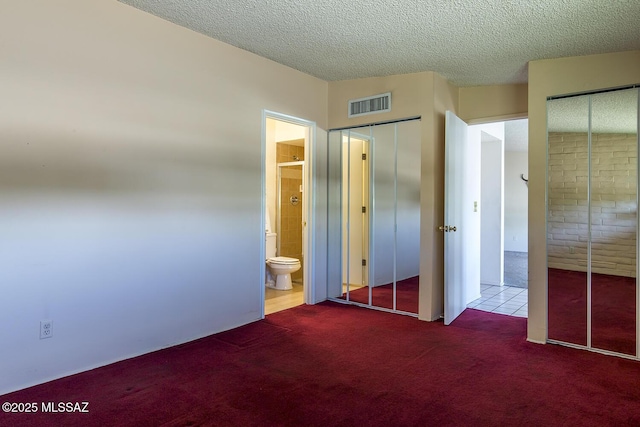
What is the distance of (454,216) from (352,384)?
6.92 ft

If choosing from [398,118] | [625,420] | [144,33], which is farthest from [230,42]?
[625,420]

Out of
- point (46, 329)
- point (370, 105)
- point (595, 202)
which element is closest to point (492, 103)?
point (370, 105)

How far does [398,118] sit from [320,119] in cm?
91

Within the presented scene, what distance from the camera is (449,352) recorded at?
9.95ft

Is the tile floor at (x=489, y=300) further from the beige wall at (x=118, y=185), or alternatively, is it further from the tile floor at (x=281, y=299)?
the beige wall at (x=118, y=185)

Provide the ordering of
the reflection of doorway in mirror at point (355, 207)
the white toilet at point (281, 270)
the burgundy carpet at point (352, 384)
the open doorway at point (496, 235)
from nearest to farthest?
the burgundy carpet at point (352, 384)
the reflection of doorway in mirror at point (355, 207)
the open doorway at point (496, 235)
the white toilet at point (281, 270)

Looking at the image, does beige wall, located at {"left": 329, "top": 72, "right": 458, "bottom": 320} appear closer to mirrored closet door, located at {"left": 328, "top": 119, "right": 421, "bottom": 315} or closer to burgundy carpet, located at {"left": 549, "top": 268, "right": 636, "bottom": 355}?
mirrored closet door, located at {"left": 328, "top": 119, "right": 421, "bottom": 315}

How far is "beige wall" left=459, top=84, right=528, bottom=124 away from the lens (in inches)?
158

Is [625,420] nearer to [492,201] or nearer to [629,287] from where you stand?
[629,287]

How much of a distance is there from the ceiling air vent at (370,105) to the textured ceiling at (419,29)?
426 millimetres

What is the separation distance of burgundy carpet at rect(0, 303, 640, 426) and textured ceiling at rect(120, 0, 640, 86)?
7.78 feet

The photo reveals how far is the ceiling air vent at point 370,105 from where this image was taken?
4.11 meters

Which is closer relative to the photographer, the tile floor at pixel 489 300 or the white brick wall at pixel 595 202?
the white brick wall at pixel 595 202

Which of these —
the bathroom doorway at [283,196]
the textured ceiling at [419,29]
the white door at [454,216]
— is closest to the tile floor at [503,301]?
the white door at [454,216]
